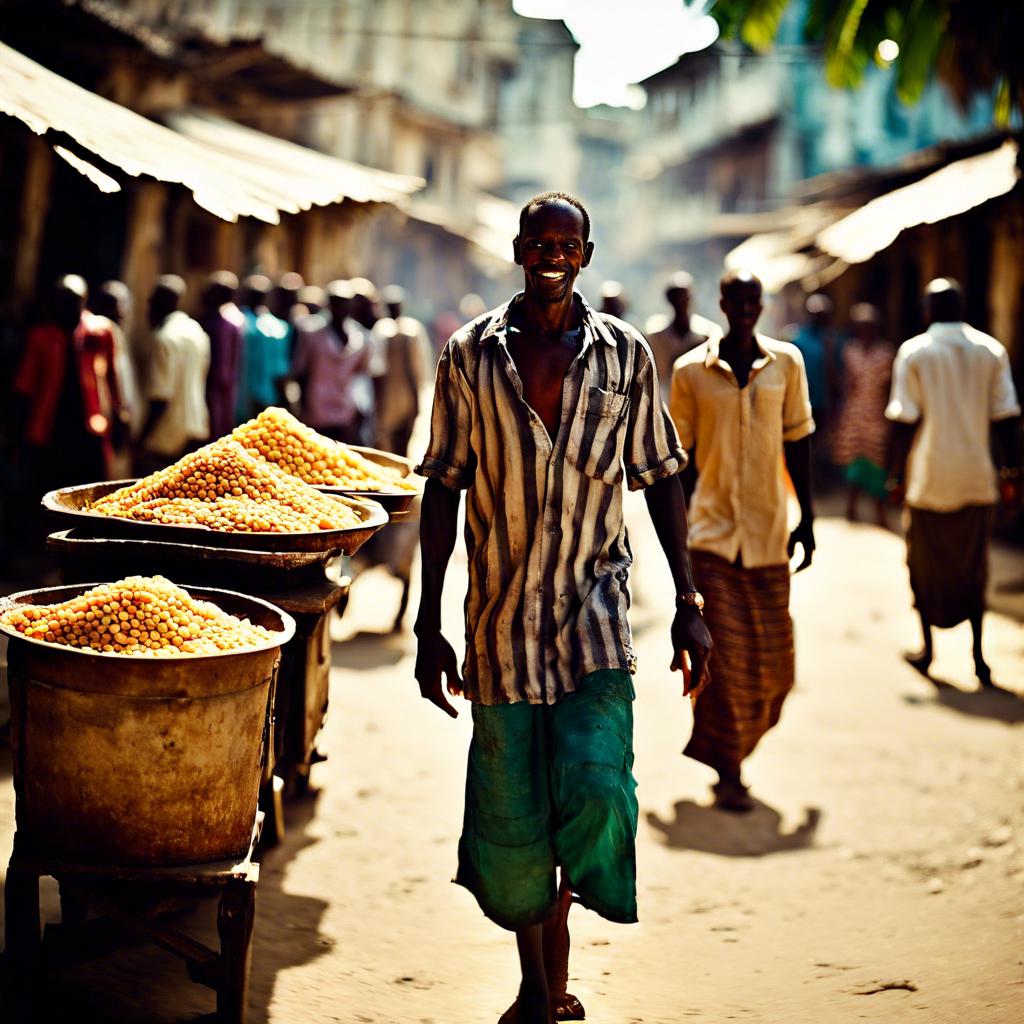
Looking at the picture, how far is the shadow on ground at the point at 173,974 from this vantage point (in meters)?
3.36

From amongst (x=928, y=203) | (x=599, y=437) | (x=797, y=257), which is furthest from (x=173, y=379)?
(x=797, y=257)

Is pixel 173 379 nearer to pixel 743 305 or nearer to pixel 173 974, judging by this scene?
pixel 743 305

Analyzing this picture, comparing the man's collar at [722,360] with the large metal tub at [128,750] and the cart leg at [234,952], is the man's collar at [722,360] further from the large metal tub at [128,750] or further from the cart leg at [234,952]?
the cart leg at [234,952]

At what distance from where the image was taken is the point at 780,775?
6082 mm

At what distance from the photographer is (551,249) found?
327 cm

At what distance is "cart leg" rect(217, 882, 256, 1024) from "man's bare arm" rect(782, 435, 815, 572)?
9.96 feet

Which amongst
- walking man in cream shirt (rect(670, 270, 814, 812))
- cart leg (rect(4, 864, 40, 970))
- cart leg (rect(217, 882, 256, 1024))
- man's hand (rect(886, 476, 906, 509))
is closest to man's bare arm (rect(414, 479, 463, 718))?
cart leg (rect(217, 882, 256, 1024))

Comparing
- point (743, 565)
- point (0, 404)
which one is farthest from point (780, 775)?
point (0, 404)

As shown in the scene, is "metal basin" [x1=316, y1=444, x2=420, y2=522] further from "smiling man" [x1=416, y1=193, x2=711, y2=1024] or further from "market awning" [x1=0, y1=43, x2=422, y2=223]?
"smiling man" [x1=416, y1=193, x2=711, y2=1024]

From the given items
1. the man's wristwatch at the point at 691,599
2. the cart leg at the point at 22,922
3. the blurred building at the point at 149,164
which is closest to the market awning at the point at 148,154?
the blurred building at the point at 149,164

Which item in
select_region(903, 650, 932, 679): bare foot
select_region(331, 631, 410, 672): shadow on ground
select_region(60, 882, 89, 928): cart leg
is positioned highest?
select_region(903, 650, 932, 679): bare foot

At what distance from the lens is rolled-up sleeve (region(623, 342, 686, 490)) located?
Result: 11.3 feet

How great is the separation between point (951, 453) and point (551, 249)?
498cm

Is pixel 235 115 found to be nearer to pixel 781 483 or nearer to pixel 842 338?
pixel 842 338
